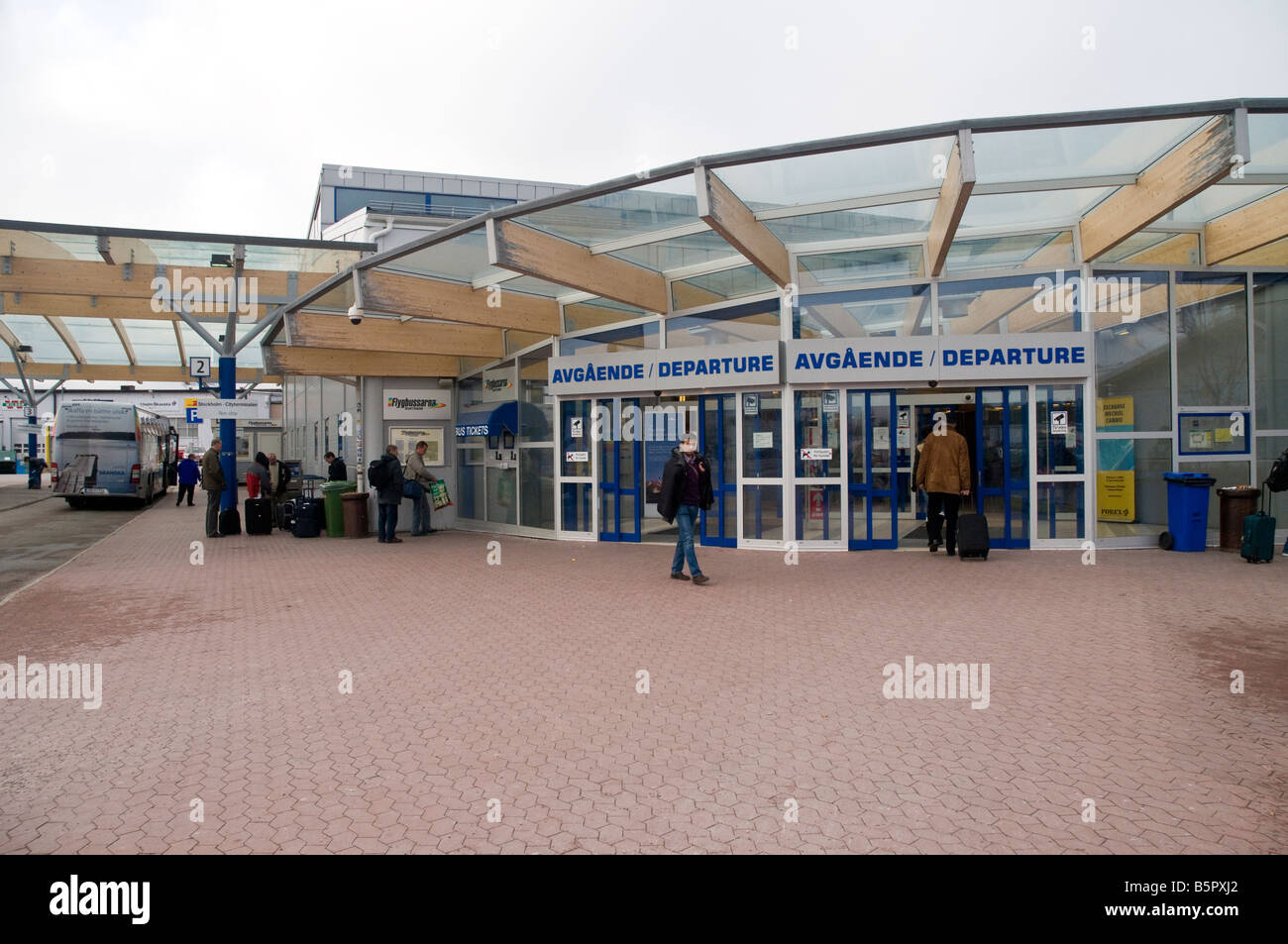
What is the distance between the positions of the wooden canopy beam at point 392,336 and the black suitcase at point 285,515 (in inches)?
156

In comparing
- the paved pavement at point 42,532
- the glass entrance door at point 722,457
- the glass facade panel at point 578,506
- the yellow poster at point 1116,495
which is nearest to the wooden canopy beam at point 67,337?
the paved pavement at point 42,532

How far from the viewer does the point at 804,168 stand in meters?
9.87

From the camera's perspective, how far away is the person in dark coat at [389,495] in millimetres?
14805

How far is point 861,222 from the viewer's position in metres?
11.2

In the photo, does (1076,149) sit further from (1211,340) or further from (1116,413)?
(1211,340)

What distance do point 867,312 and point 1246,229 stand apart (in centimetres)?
511

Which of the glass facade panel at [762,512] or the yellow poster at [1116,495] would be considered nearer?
the yellow poster at [1116,495]

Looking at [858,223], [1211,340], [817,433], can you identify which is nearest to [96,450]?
[817,433]

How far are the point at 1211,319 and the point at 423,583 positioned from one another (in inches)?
460

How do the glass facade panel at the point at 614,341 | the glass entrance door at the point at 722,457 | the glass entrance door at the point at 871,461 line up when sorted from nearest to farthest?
1. the glass entrance door at the point at 871,461
2. the glass entrance door at the point at 722,457
3. the glass facade panel at the point at 614,341

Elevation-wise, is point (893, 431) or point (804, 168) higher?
point (804, 168)

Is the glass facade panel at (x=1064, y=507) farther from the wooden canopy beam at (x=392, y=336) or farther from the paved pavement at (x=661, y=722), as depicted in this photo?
the wooden canopy beam at (x=392, y=336)

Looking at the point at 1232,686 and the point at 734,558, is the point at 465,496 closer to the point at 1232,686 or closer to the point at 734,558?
the point at 734,558
